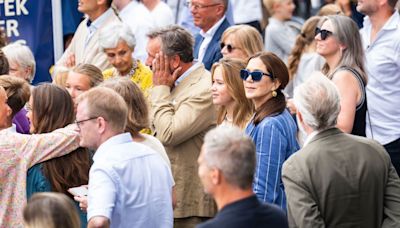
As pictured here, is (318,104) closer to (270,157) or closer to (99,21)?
(270,157)

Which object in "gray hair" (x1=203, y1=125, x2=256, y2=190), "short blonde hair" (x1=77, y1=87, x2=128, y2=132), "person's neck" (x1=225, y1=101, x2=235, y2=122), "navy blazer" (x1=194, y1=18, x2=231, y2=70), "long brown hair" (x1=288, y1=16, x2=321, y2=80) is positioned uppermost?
"gray hair" (x1=203, y1=125, x2=256, y2=190)

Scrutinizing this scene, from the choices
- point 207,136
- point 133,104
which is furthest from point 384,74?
point 207,136

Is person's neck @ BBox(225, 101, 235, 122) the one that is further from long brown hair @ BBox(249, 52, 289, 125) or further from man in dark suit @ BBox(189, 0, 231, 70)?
man in dark suit @ BBox(189, 0, 231, 70)

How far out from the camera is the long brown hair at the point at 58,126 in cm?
651

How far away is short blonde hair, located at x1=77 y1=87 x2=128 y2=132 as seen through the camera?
5.86 meters

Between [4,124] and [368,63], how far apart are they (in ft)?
10.7

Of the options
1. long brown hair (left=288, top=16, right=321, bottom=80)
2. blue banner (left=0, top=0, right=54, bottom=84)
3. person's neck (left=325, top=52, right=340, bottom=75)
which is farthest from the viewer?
long brown hair (left=288, top=16, right=321, bottom=80)

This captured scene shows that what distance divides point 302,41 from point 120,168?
5466 mm

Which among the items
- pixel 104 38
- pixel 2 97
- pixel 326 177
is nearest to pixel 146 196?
pixel 326 177

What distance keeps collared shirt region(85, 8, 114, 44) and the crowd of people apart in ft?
1.84

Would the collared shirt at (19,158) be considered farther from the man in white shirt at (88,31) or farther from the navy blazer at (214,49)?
the man in white shirt at (88,31)

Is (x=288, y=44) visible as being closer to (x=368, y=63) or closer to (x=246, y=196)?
(x=368, y=63)

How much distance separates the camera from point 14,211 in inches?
257

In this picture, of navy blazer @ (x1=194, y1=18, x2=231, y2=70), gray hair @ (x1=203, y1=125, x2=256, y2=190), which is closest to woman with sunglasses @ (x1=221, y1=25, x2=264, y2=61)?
navy blazer @ (x1=194, y1=18, x2=231, y2=70)
